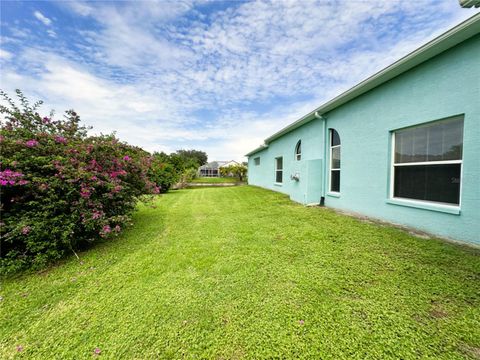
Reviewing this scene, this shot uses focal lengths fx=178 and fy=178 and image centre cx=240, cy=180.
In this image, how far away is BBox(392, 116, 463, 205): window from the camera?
3541mm

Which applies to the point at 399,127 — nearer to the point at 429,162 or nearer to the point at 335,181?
the point at 429,162

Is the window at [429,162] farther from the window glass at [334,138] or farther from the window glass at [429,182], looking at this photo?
the window glass at [334,138]

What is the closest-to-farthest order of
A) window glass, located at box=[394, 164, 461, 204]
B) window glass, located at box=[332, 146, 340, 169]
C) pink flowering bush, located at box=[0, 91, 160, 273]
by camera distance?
pink flowering bush, located at box=[0, 91, 160, 273], window glass, located at box=[394, 164, 461, 204], window glass, located at box=[332, 146, 340, 169]

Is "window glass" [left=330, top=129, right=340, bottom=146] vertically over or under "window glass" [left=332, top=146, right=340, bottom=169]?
over

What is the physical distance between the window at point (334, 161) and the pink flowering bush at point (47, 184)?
22.3 ft

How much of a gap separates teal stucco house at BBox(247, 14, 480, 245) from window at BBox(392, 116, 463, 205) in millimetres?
16

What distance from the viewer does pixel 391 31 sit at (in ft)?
17.9

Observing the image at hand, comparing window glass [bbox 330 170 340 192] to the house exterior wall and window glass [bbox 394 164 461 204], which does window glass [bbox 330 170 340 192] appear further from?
window glass [bbox 394 164 461 204]

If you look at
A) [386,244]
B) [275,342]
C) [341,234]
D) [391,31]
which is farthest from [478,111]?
[275,342]

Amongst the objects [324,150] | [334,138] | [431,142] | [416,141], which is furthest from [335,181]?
[431,142]

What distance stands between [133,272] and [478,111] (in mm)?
6467

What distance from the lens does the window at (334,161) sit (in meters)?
6.57

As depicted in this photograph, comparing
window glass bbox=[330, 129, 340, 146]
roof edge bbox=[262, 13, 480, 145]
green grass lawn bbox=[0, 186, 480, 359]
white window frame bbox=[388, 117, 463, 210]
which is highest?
roof edge bbox=[262, 13, 480, 145]

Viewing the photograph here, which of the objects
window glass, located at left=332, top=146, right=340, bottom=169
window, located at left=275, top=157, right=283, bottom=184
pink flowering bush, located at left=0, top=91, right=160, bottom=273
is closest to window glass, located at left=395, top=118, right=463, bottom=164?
window glass, located at left=332, top=146, right=340, bottom=169
